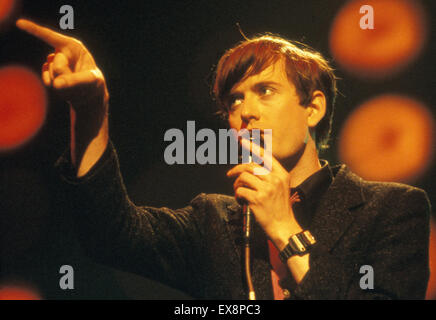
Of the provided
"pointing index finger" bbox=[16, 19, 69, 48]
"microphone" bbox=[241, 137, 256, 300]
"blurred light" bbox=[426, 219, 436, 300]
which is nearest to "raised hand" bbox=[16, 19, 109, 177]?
"pointing index finger" bbox=[16, 19, 69, 48]

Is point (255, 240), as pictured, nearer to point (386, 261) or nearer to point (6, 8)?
point (386, 261)

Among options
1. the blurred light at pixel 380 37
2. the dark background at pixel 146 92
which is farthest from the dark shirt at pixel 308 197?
the blurred light at pixel 380 37

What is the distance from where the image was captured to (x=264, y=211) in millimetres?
1027

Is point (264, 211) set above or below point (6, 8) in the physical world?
below

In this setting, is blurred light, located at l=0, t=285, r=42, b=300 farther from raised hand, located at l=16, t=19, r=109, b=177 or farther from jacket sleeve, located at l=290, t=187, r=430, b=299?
jacket sleeve, located at l=290, t=187, r=430, b=299

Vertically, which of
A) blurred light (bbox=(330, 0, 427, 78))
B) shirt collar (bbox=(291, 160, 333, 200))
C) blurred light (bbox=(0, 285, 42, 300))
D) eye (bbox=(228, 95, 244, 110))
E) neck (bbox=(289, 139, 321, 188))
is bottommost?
blurred light (bbox=(0, 285, 42, 300))

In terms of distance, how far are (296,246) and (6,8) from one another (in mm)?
1452

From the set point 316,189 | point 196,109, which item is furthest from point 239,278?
point 196,109

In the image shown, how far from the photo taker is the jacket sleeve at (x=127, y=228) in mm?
1044

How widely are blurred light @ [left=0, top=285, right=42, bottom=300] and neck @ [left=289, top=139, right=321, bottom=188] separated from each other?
111cm

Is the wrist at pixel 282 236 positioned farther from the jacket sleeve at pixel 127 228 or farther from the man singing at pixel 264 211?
the jacket sleeve at pixel 127 228

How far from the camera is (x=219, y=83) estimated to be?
1.44 meters

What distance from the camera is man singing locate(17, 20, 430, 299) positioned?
1.01 metres

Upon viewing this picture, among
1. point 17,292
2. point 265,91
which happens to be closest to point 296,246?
point 265,91
